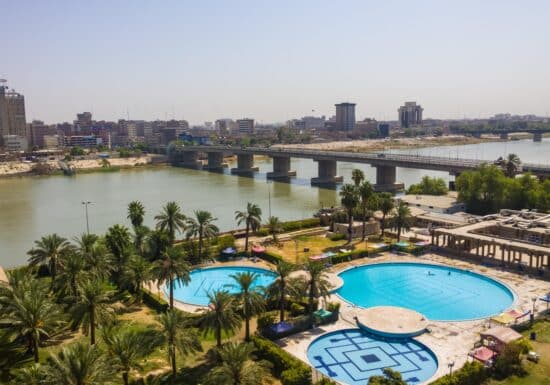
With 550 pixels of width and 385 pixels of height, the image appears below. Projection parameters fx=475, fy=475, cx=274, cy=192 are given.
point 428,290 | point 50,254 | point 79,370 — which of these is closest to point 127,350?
point 79,370

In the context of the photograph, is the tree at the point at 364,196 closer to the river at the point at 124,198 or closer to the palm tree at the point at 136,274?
the river at the point at 124,198

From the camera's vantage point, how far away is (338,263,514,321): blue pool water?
104 feet

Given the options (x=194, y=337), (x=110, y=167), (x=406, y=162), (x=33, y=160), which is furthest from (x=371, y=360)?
(x=33, y=160)

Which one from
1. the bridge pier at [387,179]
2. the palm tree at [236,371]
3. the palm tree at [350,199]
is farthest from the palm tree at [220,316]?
the bridge pier at [387,179]

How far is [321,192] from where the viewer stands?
3597 inches

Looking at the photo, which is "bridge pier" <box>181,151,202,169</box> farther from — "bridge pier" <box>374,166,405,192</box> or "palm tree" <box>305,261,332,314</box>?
"palm tree" <box>305,261,332,314</box>

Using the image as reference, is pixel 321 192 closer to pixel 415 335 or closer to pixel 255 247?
pixel 255 247

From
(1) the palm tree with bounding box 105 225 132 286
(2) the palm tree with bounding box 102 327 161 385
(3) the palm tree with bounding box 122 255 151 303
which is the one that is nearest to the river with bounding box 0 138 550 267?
(1) the palm tree with bounding box 105 225 132 286

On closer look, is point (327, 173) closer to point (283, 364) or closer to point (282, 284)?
point (282, 284)

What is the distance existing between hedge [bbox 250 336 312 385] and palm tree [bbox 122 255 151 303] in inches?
404

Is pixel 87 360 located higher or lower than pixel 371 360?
higher

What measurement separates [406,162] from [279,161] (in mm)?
36838

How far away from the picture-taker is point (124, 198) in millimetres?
87312

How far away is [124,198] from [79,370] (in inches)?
2923
